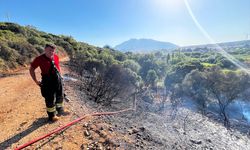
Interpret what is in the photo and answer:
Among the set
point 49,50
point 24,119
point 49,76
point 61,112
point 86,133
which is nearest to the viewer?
point 49,50

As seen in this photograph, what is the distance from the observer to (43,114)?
6367 mm

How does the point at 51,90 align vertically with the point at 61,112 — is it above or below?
above

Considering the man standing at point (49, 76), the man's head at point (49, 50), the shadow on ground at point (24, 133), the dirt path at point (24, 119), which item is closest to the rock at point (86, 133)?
the dirt path at point (24, 119)

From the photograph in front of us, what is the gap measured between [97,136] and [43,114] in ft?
6.05

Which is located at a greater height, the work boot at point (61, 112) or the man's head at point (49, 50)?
the man's head at point (49, 50)

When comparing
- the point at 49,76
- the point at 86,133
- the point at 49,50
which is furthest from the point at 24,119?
the point at 49,50

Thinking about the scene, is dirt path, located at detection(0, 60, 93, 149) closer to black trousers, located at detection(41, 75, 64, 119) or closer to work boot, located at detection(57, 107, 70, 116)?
work boot, located at detection(57, 107, 70, 116)

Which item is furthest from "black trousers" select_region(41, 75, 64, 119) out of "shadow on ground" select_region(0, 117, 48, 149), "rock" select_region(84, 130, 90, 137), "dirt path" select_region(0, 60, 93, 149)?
"rock" select_region(84, 130, 90, 137)

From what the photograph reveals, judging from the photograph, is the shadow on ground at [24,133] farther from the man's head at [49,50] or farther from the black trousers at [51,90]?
the man's head at [49,50]

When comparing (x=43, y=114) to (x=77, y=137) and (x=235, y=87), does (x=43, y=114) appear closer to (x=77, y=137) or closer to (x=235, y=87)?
(x=77, y=137)

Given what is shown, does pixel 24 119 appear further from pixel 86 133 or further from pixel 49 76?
pixel 86 133

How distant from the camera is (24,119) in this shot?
19.7 ft

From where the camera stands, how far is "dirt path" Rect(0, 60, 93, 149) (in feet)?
15.9

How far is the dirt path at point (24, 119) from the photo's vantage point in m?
4.86
